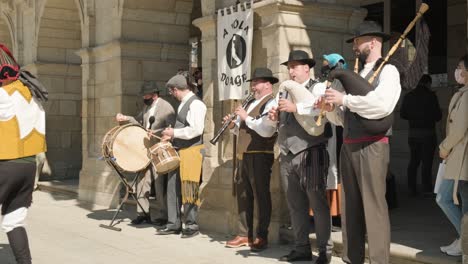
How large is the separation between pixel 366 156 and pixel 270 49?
2.95m

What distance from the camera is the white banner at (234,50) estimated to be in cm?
786

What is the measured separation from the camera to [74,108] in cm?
1584

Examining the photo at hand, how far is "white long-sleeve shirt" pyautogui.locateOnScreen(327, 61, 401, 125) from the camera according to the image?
4.75 m

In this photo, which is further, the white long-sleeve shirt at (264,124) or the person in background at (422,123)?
the person in background at (422,123)

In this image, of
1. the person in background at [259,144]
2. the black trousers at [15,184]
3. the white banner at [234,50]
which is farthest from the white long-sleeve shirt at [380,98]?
the white banner at [234,50]

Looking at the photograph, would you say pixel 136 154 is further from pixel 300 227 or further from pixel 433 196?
pixel 433 196

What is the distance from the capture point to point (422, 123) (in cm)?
964

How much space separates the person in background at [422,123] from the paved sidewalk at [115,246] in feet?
10.8

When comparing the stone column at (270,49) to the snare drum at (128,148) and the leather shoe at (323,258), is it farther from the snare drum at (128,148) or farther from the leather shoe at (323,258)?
the leather shoe at (323,258)

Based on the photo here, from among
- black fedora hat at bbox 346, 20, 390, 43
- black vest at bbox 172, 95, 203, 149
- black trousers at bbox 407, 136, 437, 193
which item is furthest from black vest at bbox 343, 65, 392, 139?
black trousers at bbox 407, 136, 437, 193

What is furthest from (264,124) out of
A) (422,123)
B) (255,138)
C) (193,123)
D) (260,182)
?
(422,123)

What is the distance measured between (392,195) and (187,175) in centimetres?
266

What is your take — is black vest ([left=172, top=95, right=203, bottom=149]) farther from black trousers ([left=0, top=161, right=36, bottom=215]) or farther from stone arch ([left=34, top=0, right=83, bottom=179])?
stone arch ([left=34, top=0, right=83, bottom=179])

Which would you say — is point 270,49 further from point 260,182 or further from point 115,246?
point 115,246
